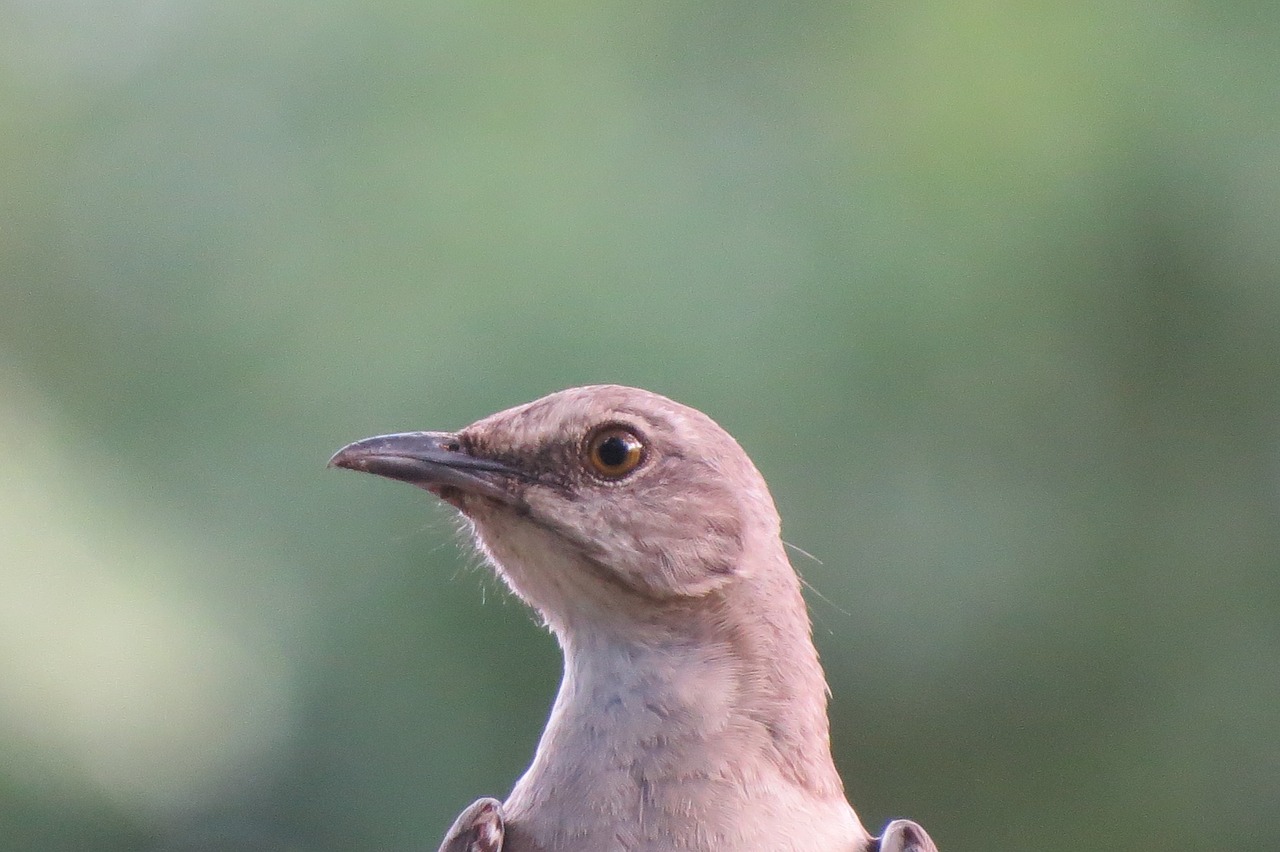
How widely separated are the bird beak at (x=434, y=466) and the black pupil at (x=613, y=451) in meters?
0.21

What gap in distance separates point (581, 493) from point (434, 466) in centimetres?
34

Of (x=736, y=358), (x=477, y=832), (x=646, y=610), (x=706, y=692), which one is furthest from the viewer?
(x=736, y=358)

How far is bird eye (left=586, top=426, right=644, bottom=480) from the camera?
3334 mm

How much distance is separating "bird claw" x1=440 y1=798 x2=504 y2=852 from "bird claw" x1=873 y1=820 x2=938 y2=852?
2.64 feet

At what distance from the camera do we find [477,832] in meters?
2.95

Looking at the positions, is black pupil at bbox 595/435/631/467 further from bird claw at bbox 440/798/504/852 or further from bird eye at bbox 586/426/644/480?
bird claw at bbox 440/798/504/852

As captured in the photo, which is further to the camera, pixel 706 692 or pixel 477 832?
pixel 706 692

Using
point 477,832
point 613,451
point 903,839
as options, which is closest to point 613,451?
point 613,451

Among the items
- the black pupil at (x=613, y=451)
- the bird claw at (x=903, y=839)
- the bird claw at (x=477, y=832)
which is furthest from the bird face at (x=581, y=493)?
the bird claw at (x=903, y=839)

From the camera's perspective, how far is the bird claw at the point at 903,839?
9.89 ft

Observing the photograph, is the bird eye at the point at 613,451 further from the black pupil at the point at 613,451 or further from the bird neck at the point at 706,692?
the bird neck at the point at 706,692

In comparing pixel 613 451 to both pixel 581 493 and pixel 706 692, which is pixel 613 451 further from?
pixel 706 692

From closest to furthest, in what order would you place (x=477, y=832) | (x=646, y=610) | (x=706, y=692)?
(x=477, y=832), (x=706, y=692), (x=646, y=610)

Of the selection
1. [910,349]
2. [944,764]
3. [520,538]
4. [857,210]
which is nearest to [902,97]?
[857,210]
